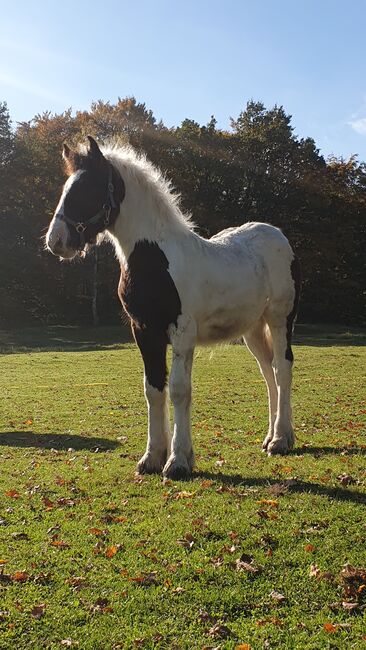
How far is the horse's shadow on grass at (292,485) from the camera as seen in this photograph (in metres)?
5.96

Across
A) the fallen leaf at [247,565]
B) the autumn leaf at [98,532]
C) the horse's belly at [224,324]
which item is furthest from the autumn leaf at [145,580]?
the horse's belly at [224,324]

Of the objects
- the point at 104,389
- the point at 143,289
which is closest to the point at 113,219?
the point at 143,289

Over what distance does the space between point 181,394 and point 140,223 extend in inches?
79.6

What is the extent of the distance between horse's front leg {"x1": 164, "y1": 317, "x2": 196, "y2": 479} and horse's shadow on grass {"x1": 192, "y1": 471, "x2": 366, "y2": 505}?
0.81 ft

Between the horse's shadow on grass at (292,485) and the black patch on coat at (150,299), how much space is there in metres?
1.40

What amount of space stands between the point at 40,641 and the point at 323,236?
4273cm

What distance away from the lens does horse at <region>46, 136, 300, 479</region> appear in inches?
265

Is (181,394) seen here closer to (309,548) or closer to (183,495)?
(183,495)

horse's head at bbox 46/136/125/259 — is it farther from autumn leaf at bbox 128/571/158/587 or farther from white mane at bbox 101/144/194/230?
autumn leaf at bbox 128/571/158/587

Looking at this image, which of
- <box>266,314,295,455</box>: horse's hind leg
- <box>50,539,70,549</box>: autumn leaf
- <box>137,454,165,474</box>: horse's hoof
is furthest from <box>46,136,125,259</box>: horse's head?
<box>50,539,70,549</box>: autumn leaf

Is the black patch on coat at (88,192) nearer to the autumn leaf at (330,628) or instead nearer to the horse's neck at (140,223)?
the horse's neck at (140,223)

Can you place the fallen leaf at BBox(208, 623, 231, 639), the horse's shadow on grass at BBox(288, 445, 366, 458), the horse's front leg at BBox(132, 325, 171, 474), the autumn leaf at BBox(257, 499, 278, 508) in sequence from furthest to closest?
the horse's shadow on grass at BBox(288, 445, 366, 458), the horse's front leg at BBox(132, 325, 171, 474), the autumn leaf at BBox(257, 499, 278, 508), the fallen leaf at BBox(208, 623, 231, 639)

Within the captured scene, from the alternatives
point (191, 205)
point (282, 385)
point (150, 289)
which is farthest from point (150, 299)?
point (191, 205)

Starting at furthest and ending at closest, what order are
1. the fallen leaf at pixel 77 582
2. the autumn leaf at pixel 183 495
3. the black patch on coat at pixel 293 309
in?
the black patch on coat at pixel 293 309 → the autumn leaf at pixel 183 495 → the fallen leaf at pixel 77 582
